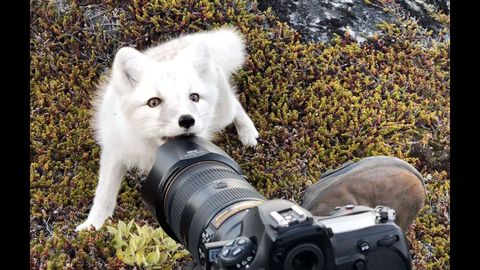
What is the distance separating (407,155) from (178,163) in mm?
1688

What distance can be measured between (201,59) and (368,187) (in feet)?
3.15

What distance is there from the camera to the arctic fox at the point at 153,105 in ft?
9.27

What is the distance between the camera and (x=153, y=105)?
2.87m

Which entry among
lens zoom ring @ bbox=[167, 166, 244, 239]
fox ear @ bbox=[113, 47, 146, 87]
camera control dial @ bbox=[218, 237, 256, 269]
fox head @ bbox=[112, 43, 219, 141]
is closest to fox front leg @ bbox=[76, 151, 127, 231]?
fox head @ bbox=[112, 43, 219, 141]

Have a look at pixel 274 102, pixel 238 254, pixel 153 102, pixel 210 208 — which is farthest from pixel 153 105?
pixel 238 254

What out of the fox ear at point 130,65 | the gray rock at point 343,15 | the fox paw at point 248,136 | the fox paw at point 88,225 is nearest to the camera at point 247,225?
the fox ear at point 130,65

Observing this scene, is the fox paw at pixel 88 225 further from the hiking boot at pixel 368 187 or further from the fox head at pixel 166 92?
the hiking boot at pixel 368 187

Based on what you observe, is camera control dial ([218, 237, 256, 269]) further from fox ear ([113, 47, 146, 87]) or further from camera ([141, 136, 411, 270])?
fox ear ([113, 47, 146, 87])

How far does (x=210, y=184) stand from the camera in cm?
229

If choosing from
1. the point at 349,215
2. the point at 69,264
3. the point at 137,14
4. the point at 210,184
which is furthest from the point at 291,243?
the point at 137,14

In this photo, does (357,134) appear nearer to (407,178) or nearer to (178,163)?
(407,178)

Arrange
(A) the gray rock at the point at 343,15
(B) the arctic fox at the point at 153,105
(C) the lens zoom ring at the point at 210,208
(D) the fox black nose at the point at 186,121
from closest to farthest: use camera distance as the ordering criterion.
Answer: (C) the lens zoom ring at the point at 210,208 → (D) the fox black nose at the point at 186,121 → (B) the arctic fox at the point at 153,105 → (A) the gray rock at the point at 343,15

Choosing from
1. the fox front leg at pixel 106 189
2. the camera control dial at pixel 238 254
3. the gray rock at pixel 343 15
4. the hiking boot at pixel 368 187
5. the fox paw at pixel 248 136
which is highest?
the camera control dial at pixel 238 254

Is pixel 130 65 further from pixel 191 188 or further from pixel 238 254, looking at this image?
pixel 238 254
